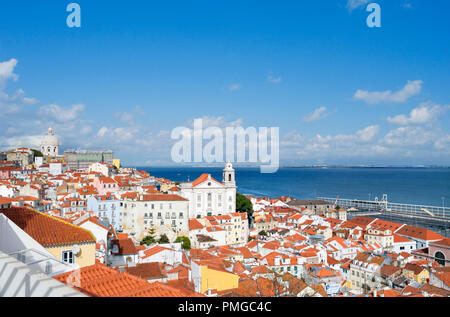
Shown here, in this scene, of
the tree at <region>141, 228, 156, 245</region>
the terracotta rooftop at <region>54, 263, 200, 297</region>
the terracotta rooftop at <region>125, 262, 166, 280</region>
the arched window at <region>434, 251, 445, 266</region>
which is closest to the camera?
the terracotta rooftop at <region>54, 263, 200, 297</region>

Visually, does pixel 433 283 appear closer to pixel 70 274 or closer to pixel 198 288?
pixel 198 288

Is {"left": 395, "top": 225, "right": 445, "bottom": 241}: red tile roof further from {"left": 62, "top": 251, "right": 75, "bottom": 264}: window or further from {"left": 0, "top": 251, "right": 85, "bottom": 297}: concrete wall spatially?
{"left": 0, "top": 251, "right": 85, "bottom": 297}: concrete wall

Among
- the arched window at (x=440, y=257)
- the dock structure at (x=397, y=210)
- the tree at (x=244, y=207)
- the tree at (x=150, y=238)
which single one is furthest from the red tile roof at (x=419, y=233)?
the tree at (x=150, y=238)

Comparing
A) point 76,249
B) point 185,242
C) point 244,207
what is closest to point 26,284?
point 76,249

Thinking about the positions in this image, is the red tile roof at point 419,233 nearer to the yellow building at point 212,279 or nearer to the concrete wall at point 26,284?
the yellow building at point 212,279

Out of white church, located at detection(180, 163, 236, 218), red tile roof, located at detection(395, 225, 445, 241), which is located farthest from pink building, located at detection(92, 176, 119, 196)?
red tile roof, located at detection(395, 225, 445, 241)

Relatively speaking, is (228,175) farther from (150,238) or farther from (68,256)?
(68,256)
